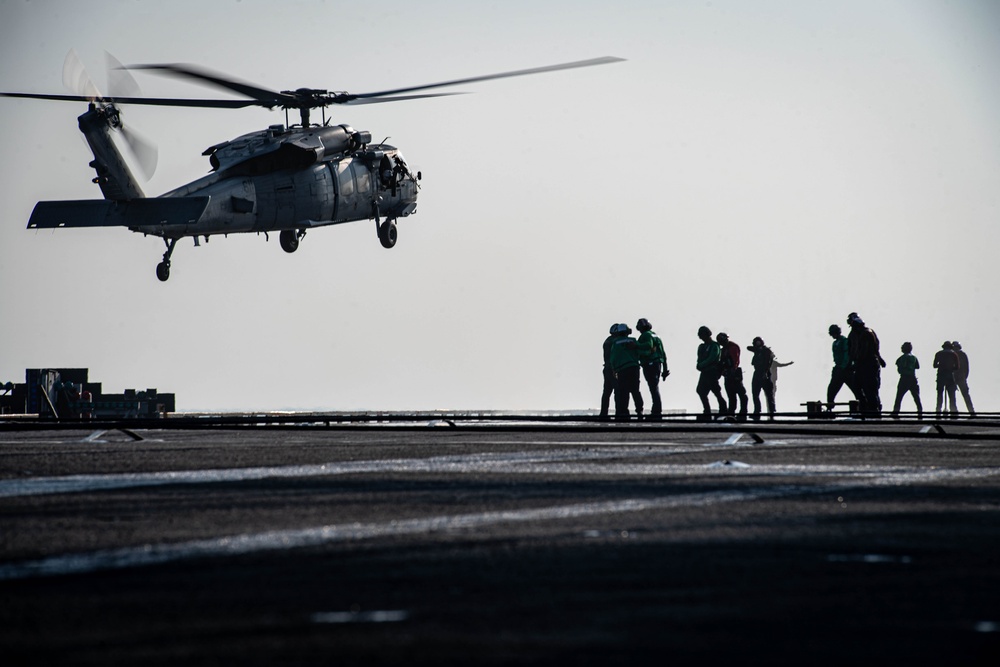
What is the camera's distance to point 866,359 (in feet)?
79.5

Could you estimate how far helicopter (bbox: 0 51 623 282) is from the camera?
32.6m

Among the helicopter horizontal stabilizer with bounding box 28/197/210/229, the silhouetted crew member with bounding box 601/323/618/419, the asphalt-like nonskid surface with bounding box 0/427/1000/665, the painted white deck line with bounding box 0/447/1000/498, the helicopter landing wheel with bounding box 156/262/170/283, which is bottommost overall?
the asphalt-like nonskid surface with bounding box 0/427/1000/665

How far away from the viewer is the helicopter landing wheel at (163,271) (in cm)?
3450

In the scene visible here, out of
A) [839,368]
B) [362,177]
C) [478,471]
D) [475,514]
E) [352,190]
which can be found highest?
[362,177]

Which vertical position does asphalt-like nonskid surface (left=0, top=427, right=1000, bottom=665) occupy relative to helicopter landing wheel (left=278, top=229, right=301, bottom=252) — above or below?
below

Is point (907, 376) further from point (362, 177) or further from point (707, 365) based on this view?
point (362, 177)

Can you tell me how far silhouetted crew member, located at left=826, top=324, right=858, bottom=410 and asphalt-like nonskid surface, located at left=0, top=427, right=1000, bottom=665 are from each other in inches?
572

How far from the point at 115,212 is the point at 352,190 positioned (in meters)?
6.12

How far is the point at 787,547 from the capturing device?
6.40m

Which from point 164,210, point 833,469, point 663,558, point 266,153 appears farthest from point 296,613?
point 266,153

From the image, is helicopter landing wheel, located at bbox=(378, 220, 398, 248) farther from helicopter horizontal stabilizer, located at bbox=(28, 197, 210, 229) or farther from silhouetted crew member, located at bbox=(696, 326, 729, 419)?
silhouetted crew member, located at bbox=(696, 326, 729, 419)

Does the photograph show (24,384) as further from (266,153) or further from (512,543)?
(512,543)

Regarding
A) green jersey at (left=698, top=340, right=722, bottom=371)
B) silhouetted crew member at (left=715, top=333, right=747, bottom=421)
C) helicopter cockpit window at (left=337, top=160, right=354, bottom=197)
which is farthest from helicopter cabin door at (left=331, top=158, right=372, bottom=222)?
green jersey at (left=698, top=340, right=722, bottom=371)

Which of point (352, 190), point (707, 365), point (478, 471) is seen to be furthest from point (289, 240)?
point (478, 471)
